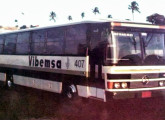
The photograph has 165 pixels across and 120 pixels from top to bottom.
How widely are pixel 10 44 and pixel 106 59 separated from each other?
29.4 feet

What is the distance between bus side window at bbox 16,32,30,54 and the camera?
52.4ft

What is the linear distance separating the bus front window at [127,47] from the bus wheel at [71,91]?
2665mm

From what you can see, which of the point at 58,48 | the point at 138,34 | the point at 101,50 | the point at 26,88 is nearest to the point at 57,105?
the point at 58,48

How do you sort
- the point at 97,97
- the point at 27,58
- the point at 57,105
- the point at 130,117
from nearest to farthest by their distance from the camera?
the point at 130,117, the point at 97,97, the point at 57,105, the point at 27,58

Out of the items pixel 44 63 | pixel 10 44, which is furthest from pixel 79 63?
pixel 10 44

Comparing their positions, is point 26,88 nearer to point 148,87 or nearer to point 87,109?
point 87,109

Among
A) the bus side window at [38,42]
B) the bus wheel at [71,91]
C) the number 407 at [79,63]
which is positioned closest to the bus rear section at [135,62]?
the number 407 at [79,63]

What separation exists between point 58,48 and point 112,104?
119 inches

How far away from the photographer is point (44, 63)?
14391mm

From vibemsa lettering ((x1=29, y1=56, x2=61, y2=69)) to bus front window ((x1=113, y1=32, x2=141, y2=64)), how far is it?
348 centimetres

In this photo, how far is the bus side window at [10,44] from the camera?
17.5 metres

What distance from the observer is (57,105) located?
12594mm

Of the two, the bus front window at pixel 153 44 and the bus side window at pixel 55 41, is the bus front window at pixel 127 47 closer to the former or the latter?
the bus front window at pixel 153 44

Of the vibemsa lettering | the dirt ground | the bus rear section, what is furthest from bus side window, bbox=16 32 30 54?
the bus rear section
